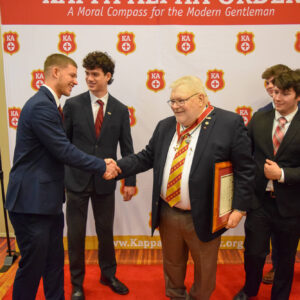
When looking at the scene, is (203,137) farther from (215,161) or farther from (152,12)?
(152,12)

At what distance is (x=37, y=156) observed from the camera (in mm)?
1978

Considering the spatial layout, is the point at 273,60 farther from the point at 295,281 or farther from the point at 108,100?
the point at 295,281

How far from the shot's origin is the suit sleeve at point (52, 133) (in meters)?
1.91

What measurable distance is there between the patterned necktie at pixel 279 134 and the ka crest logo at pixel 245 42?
1282 millimetres

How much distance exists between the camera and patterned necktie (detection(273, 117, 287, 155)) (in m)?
2.17

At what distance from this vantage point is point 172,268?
7.01 ft

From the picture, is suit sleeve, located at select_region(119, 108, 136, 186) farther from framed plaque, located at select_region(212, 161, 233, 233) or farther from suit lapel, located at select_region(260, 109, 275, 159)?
suit lapel, located at select_region(260, 109, 275, 159)

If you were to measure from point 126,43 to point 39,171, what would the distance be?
179cm

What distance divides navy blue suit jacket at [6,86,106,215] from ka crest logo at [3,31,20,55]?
1466 mm

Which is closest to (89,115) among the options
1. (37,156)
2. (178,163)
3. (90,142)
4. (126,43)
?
(90,142)

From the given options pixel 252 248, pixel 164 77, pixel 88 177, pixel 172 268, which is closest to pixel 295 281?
pixel 252 248

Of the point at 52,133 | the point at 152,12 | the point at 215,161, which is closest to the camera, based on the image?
the point at 215,161

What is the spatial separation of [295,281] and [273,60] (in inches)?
85.8

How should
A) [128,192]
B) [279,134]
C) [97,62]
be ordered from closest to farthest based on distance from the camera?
[279,134] → [97,62] → [128,192]
